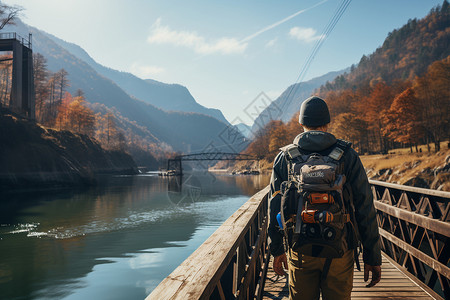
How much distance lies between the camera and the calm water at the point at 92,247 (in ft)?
34.2

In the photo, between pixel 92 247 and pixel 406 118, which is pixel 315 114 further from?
pixel 406 118

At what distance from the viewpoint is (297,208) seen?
265 centimetres

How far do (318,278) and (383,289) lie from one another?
3309 mm

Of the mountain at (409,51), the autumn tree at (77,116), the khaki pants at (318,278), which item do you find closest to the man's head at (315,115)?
the khaki pants at (318,278)

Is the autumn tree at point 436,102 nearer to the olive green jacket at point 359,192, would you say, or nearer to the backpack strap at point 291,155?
the olive green jacket at point 359,192

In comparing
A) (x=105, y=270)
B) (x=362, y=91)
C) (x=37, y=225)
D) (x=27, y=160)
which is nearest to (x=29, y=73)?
(x=27, y=160)

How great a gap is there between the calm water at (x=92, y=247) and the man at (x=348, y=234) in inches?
332

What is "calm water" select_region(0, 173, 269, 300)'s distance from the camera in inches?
411

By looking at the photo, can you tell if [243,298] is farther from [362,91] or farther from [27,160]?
[362,91]

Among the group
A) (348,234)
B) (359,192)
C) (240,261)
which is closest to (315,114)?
(359,192)

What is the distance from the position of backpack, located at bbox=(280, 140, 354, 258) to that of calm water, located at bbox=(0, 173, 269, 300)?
28.5 ft

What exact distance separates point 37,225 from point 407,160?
4012 cm

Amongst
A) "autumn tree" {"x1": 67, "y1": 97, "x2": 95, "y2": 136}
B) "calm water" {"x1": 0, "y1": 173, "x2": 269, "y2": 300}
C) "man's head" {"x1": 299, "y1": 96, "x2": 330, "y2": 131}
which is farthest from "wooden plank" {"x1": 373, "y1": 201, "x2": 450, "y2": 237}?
"autumn tree" {"x1": 67, "y1": 97, "x2": 95, "y2": 136}

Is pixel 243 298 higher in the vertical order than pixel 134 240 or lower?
higher
